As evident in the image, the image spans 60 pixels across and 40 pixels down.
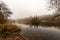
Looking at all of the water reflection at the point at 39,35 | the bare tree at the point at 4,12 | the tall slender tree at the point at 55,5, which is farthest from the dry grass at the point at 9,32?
the tall slender tree at the point at 55,5

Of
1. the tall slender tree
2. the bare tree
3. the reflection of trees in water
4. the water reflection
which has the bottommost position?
the water reflection

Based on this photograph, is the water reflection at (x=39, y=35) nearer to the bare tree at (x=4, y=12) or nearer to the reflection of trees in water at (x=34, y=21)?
the reflection of trees in water at (x=34, y=21)

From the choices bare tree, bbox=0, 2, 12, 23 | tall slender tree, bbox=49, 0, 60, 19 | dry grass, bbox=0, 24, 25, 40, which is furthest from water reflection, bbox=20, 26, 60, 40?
tall slender tree, bbox=49, 0, 60, 19

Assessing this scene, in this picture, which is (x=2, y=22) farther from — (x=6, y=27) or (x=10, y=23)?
(x=6, y=27)

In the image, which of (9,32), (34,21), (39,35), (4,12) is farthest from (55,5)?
(34,21)

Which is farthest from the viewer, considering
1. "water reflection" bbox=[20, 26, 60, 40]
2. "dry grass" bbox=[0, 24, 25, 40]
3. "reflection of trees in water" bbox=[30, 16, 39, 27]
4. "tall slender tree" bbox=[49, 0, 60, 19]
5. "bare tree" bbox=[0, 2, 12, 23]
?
"reflection of trees in water" bbox=[30, 16, 39, 27]

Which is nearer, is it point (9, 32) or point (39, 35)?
point (9, 32)

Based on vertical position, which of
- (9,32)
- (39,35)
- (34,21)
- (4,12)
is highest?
(4,12)

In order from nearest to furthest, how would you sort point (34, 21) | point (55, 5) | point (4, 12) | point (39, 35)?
1. point (55, 5)
2. point (39, 35)
3. point (4, 12)
4. point (34, 21)

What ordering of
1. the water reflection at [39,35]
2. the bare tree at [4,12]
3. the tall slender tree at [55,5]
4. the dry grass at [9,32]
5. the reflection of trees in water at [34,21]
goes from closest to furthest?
the dry grass at [9,32] → the tall slender tree at [55,5] → the water reflection at [39,35] → the bare tree at [4,12] → the reflection of trees in water at [34,21]

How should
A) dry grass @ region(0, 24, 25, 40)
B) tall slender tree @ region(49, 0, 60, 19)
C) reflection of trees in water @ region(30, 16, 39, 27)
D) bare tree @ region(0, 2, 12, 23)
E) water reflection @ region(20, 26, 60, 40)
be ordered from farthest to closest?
reflection of trees in water @ region(30, 16, 39, 27) < bare tree @ region(0, 2, 12, 23) < water reflection @ region(20, 26, 60, 40) < tall slender tree @ region(49, 0, 60, 19) < dry grass @ region(0, 24, 25, 40)

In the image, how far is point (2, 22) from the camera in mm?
9055

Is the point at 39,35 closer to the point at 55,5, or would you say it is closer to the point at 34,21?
the point at 55,5

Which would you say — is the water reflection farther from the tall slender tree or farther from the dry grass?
the tall slender tree
